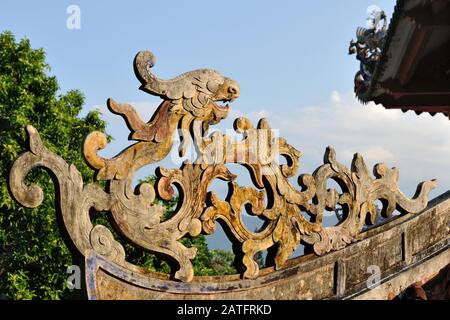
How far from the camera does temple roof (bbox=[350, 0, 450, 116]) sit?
712 cm

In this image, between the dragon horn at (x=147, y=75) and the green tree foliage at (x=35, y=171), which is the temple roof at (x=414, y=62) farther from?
the green tree foliage at (x=35, y=171)

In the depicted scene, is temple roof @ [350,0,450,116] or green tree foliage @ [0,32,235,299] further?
green tree foliage @ [0,32,235,299]

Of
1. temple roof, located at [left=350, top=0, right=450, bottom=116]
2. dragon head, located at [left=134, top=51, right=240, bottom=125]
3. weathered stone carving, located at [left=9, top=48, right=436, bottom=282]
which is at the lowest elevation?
weathered stone carving, located at [left=9, top=48, right=436, bottom=282]

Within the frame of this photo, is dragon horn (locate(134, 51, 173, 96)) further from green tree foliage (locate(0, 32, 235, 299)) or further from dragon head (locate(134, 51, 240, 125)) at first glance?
green tree foliage (locate(0, 32, 235, 299))

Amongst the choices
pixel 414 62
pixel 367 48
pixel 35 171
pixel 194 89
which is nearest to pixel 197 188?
pixel 194 89

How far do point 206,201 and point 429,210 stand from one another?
2072 millimetres

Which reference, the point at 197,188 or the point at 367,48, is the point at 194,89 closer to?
the point at 197,188

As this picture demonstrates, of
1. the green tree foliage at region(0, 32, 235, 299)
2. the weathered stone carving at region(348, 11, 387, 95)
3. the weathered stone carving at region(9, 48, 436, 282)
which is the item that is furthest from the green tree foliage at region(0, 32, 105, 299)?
the weathered stone carving at region(9, 48, 436, 282)

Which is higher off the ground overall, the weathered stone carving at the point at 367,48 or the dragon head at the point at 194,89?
the weathered stone carving at the point at 367,48

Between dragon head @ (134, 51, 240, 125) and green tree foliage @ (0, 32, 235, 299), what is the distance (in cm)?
810

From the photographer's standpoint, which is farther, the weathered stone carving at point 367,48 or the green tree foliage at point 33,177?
the green tree foliage at point 33,177

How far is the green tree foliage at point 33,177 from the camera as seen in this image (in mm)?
13453

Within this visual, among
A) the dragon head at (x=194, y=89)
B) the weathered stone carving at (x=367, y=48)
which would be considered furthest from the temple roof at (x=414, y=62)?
the dragon head at (x=194, y=89)
